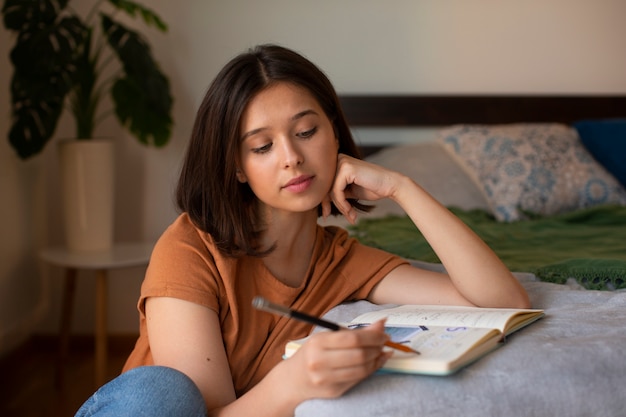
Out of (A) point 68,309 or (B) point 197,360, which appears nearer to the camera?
(B) point 197,360

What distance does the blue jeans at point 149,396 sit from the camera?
97cm

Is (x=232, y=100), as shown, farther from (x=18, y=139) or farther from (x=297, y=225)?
(x=18, y=139)

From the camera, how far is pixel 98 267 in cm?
258

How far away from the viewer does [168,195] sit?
3.17 metres

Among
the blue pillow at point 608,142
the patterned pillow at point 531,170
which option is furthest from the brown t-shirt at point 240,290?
the blue pillow at point 608,142

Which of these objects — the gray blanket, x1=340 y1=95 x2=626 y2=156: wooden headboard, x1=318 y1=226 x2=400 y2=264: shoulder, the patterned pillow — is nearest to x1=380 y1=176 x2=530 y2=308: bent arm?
x1=318 y1=226 x2=400 y2=264: shoulder

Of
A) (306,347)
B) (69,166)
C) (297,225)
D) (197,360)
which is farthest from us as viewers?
(69,166)

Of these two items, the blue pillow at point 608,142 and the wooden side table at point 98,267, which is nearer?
the wooden side table at point 98,267

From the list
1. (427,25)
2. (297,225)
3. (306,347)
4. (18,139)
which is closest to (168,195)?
(18,139)

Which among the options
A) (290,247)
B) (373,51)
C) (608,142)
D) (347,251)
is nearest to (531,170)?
(608,142)

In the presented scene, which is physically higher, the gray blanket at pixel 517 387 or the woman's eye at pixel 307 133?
the woman's eye at pixel 307 133

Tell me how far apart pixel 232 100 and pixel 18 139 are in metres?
1.48

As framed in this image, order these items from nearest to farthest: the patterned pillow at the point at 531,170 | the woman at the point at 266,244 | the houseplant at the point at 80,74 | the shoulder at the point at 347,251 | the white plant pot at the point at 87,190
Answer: the woman at the point at 266,244
the shoulder at the point at 347,251
the houseplant at the point at 80,74
the patterned pillow at the point at 531,170
the white plant pot at the point at 87,190

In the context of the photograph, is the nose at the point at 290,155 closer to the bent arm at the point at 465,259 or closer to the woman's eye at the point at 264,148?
the woman's eye at the point at 264,148
